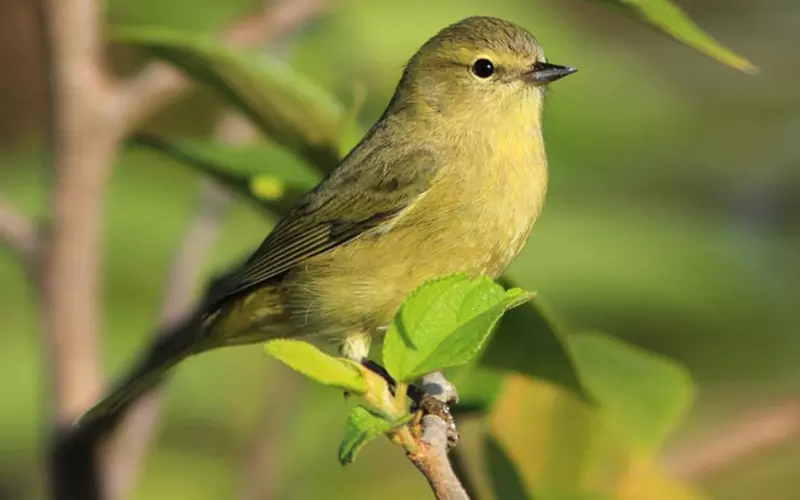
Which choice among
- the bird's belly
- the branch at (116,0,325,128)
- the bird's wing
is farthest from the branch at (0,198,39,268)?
the bird's belly

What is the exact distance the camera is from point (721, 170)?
419 centimetres

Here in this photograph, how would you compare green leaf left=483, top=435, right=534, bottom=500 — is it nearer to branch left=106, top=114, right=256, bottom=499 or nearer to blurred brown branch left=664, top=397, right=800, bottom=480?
blurred brown branch left=664, top=397, right=800, bottom=480

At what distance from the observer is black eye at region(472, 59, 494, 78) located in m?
2.99

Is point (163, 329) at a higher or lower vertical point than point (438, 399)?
lower

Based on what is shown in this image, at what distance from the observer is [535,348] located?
207 centimetres

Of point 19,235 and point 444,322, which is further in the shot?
point 19,235

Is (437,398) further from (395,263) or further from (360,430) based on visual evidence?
(360,430)

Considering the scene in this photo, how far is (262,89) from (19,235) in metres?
0.63

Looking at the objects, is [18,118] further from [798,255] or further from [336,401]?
[798,255]

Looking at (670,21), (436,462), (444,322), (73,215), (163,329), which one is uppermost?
(670,21)

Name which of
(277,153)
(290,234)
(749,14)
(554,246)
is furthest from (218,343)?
(749,14)

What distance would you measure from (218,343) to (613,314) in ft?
3.91

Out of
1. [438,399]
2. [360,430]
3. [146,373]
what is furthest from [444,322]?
[146,373]

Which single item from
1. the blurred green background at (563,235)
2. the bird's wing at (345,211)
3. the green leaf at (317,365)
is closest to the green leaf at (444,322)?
the green leaf at (317,365)
